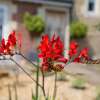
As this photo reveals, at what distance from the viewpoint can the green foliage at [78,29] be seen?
65.8 ft

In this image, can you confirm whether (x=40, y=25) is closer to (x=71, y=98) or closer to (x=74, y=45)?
(x=71, y=98)

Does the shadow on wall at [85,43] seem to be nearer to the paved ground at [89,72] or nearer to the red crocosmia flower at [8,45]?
the paved ground at [89,72]

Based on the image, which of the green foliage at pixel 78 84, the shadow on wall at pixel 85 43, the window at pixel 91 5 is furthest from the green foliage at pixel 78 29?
the green foliage at pixel 78 84

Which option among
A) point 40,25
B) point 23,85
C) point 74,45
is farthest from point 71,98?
point 40,25

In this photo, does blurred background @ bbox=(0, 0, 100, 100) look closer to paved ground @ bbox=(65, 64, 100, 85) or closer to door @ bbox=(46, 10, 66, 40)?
door @ bbox=(46, 10, 66, 40)

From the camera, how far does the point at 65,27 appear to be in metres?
20.9

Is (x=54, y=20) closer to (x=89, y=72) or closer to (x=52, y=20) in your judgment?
(x=52, y=20)

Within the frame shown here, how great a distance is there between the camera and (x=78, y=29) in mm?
20078

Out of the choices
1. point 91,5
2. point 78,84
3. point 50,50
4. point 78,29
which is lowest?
point 78,84

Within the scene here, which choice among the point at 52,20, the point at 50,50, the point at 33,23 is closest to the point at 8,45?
the point at 50,50

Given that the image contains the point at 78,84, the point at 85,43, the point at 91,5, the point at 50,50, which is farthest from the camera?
the point at 91,5

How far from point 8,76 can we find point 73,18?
10091 millimetres

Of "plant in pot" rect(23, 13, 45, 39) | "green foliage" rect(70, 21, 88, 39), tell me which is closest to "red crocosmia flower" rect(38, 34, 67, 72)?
"plant in pot" rect(23, 13, 45, 39)

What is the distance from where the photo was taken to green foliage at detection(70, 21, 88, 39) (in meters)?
20.1
